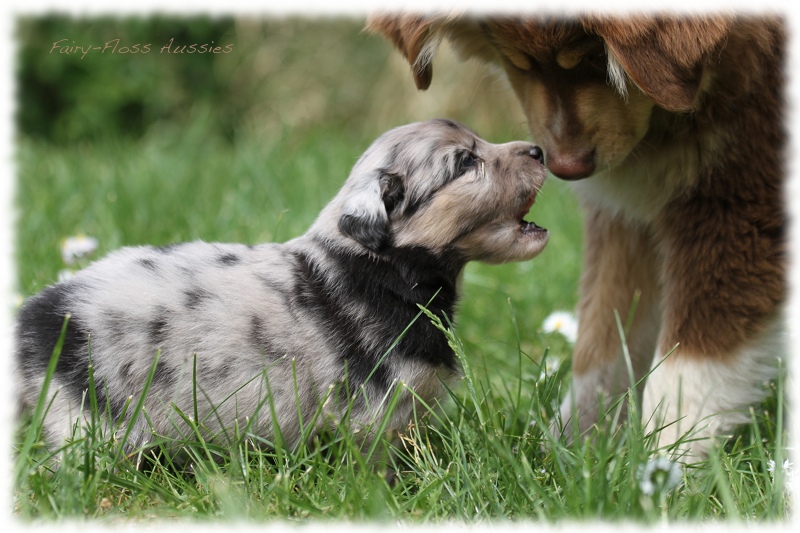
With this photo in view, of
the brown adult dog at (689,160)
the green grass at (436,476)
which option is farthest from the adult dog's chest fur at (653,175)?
the green grass at (436,476)

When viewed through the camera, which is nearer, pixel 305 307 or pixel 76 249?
pixel 305 307

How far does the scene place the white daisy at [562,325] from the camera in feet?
14.2

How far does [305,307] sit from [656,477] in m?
1.22

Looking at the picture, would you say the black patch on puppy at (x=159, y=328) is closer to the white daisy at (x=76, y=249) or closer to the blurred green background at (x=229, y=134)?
the blurred green background at (x=229, y=134)

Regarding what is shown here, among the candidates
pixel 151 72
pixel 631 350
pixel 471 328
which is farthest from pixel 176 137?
pixel 631 350

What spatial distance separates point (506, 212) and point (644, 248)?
3.10 feet

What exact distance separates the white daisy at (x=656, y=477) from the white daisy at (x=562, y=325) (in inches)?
76.0

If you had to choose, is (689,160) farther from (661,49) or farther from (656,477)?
(656,477)

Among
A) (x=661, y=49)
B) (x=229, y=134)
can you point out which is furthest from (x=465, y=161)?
(x=229, y=134)

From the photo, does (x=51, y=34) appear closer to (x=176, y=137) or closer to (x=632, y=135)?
(x=176, y=137)

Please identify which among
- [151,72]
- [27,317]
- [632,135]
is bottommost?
[27,317]

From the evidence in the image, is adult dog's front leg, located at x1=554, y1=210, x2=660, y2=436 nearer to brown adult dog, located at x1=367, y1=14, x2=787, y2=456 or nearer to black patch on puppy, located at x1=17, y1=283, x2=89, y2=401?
brown adult dog, located at x1=367, y1=14, x2=787, y2=456

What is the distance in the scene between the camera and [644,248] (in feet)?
12.3

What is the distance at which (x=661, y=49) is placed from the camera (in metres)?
2.69
